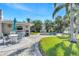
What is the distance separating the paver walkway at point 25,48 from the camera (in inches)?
228

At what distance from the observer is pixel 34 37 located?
6020 millimetres

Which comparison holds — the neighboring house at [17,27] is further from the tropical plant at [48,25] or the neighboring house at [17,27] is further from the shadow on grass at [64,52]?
the shadow on grass at [64,52]

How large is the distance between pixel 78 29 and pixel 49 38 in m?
0.76

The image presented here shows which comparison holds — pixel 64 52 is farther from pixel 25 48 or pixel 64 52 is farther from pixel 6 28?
pixel 6 28

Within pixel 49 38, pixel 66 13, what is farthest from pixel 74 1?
pixel 49 38

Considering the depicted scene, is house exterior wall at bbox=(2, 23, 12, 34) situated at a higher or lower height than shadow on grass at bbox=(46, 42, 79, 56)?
higher

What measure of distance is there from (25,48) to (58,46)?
32.8 inches

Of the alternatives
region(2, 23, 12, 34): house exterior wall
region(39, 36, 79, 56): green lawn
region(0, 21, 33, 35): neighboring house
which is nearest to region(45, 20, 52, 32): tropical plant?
region(39, 36, 79, 56): green lawn

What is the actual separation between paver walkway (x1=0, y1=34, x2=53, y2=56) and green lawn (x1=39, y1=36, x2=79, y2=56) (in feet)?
0.44

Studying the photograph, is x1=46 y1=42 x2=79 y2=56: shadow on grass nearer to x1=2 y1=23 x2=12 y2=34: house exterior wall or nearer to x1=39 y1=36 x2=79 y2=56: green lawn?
x1=39 y1=36 x2=79 y2=56: green lawn

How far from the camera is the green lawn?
18.8 ft

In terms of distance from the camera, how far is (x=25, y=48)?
5926 mm

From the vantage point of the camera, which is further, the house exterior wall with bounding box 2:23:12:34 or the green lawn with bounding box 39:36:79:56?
the house exterior wall with bounding box 2:23:12:34

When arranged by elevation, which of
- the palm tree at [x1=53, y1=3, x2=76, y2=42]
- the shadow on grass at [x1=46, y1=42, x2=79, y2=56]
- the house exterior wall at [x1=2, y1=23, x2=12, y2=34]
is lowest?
the shadow on grass at [x1=46, y1=42, x2=79, y2=56]
